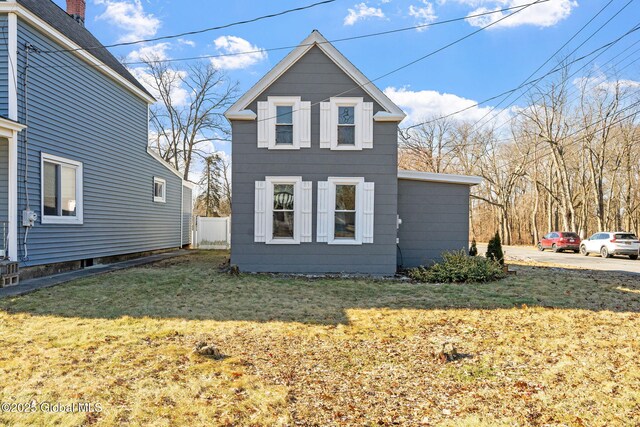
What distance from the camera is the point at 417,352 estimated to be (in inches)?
174

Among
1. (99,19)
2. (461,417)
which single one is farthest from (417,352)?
(99,19)

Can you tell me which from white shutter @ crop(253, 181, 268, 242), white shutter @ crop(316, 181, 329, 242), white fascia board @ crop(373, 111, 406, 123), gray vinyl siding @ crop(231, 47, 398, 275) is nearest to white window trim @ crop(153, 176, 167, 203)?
gray vinyl siding @ crop(231, 47, 398, 275)

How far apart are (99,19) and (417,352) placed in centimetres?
1629

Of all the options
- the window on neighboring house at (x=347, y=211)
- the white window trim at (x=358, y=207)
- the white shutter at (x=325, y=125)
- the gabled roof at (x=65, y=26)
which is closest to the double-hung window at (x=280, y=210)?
the window on neighboring house at (x=347, y=211)

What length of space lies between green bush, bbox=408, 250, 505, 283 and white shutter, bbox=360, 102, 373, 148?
142 inches

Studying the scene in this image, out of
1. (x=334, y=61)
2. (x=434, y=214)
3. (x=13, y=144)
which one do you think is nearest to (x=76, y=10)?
(x=13, y=144)

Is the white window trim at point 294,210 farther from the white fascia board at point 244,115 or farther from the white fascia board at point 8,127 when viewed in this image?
the white fascia board at point 8,127

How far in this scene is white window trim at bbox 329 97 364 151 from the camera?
10.0 meters

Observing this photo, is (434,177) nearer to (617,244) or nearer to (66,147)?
(66,147)

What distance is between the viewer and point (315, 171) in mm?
10031

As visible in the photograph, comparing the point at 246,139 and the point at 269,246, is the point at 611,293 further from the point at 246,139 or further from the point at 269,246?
the point at 246,139

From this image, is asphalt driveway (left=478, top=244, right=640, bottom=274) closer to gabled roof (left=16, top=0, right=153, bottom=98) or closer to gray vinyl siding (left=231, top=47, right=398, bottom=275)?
gray vinyl siding (left=231, top=47, right=398, bottom=275)

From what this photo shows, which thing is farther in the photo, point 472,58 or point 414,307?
point 472,58

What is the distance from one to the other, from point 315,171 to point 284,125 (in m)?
1.47
